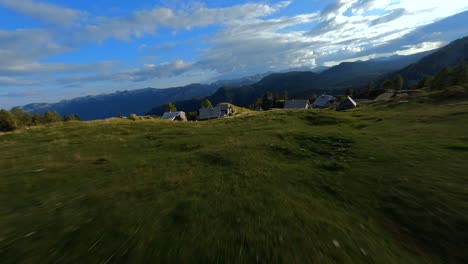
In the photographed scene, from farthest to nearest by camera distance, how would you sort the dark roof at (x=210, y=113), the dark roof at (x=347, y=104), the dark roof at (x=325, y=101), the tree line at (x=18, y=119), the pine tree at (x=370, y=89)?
the dark roof at (x=325, y=101) → the pine tree at (x=370, y=89) → the tree line at (x=18, y=119) → the dark roof at (x=210, y=113) → the dark roof at (x=347, y=104)

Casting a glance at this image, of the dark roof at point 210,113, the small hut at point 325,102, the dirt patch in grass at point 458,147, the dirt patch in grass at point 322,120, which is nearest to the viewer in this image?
the dirt patch in grass at point 458,147

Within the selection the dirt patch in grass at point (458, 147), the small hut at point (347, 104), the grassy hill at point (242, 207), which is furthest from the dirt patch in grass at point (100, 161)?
the small hut at point (347, 104)

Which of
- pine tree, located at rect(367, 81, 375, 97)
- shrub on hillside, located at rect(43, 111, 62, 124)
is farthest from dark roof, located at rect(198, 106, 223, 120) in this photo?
shrub on hillside, located at rect(43, 111, 62, 124)

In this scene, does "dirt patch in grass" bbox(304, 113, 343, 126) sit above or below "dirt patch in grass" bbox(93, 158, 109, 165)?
below

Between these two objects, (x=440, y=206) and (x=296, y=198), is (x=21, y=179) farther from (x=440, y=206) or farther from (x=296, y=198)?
(x=440, y=206)

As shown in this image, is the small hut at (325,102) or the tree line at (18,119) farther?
the small hut at (325,102)

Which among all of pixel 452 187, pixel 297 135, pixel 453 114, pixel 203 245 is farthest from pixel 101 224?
pixel 453 114

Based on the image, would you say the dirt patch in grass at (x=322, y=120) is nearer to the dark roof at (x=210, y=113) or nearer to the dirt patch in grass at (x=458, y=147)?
the dirt patch in grass at (x=458, y=147)

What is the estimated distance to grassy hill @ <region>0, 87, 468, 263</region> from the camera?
6.26m

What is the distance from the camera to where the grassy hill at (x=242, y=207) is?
246 inches

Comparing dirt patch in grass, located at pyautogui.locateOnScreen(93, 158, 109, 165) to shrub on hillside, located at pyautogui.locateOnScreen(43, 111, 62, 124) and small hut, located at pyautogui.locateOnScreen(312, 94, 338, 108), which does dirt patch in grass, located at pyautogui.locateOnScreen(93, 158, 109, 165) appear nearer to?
small hut, located at pyautogui.locateOnScreen(312, 94, 338, 108)

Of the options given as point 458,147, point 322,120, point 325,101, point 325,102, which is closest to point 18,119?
point 322,120

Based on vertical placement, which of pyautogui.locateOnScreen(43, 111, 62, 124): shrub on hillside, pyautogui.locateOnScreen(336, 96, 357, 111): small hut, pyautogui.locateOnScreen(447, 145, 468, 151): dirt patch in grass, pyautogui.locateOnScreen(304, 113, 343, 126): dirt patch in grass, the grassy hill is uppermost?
pyautogui.locateOnScreen(43, 111, 62, 124): shrub on hillside

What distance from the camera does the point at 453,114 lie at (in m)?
29.1
